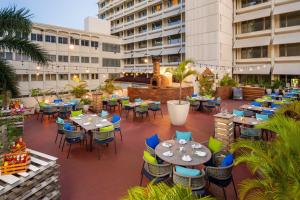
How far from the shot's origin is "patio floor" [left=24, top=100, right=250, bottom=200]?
16.9 feet

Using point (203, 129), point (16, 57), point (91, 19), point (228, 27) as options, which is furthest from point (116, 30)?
point (203, 129)

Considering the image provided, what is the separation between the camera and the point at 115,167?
20.7 ft

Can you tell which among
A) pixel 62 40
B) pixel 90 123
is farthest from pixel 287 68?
pixel 62 40

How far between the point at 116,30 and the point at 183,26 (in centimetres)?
1853

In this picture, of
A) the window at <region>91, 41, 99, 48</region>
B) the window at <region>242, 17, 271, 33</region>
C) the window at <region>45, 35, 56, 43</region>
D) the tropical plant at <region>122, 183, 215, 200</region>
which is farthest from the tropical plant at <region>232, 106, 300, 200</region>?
the window at <region>91, 41, 99, 48</region>

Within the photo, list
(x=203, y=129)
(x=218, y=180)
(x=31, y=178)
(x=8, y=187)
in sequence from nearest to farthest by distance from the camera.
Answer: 1. (x=8, y=187)
2. (x=31, y=178)
3. (x=218, y=180)
4. (x=203, y=129)

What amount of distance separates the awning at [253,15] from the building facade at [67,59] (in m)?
20.2

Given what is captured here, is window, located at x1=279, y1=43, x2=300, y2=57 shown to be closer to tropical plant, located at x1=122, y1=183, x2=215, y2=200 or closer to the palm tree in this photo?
the palm tree

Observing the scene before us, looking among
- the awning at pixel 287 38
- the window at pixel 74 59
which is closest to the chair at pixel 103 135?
the awning at pixel 287 38

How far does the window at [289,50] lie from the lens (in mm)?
23031

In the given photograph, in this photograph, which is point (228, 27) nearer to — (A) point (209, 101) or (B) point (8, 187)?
(A) point (209, 101)

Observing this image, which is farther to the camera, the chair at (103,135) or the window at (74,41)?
the window at (74,41)

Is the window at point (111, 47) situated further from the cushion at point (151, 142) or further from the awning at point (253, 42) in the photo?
the cushion at point (151, 142)

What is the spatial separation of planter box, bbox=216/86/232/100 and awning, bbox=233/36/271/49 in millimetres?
8118
